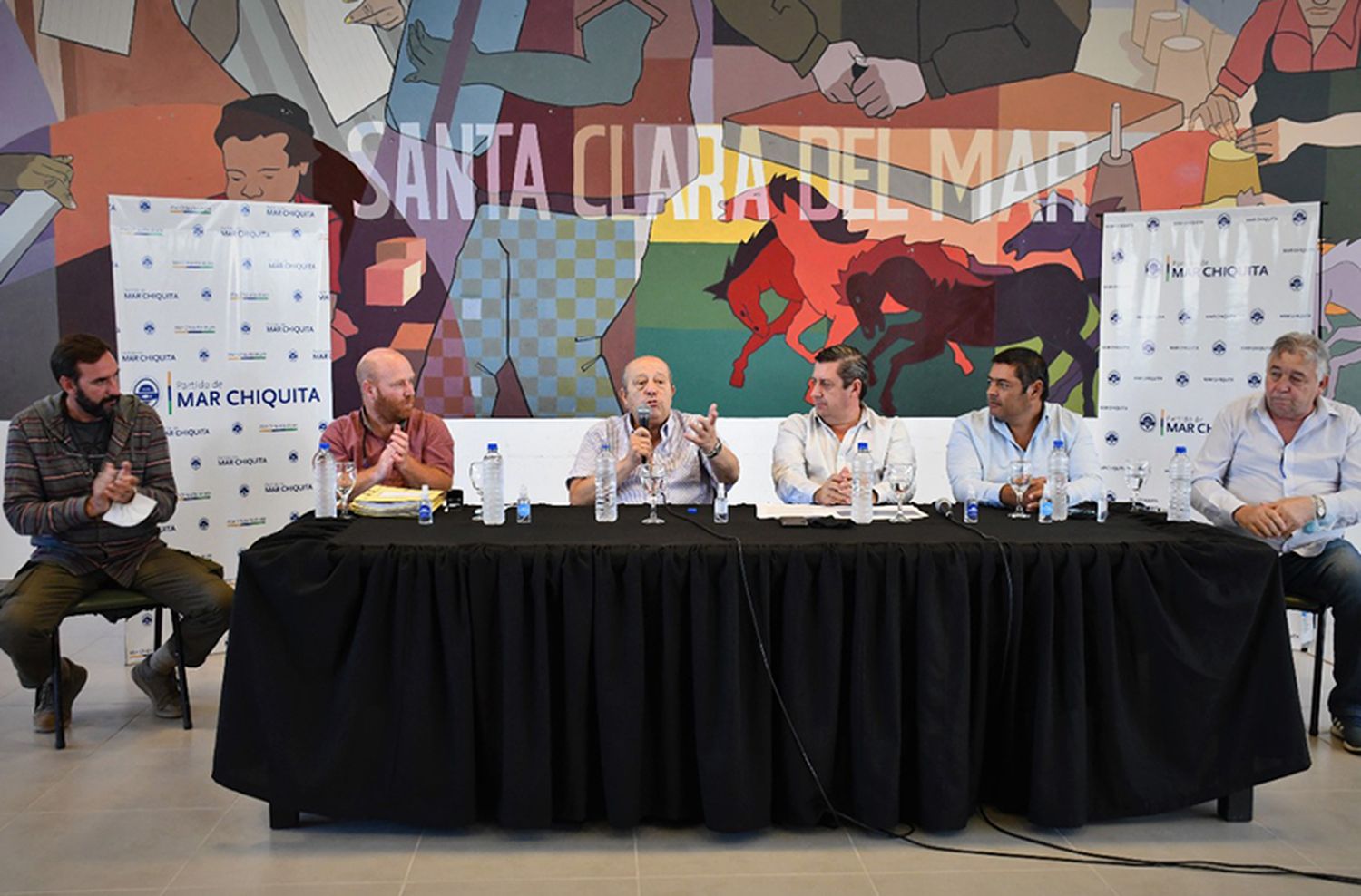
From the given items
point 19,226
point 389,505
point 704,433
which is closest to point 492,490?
point 389,505

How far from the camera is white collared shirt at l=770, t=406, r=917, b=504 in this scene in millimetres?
3934

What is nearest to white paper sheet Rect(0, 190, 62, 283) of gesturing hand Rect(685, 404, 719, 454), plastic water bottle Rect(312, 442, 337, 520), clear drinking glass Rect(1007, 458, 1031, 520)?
plastic water bottle Rect(312, 442, 337, 520)

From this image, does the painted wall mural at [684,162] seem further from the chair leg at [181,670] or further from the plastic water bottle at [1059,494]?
the plastic water bottle at [1059,494]

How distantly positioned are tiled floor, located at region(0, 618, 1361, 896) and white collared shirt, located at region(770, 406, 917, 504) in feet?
4.74

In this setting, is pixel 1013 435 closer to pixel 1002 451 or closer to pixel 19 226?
pixel 1002 451

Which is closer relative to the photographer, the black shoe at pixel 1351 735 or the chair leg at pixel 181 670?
the black shoe at pixel 1351 735

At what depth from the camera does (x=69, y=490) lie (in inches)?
143

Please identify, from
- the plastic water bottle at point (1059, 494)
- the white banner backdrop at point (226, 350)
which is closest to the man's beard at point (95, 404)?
the white banner backdrop at point (226, 350)

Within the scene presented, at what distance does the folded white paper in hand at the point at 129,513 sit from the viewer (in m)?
3.54

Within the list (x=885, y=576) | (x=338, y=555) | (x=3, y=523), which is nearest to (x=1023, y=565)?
(x=885, y=576)

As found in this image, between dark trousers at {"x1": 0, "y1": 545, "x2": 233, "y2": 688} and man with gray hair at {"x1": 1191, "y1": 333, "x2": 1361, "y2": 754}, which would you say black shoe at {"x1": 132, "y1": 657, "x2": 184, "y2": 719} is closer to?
dark trousers at {"x1": 0, "y1": 545, "x2": 233, "y2": 688}

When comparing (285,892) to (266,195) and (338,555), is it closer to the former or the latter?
(338,555)

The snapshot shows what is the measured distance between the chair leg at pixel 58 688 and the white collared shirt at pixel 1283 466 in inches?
147

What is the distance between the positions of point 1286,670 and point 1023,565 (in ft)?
2.29
